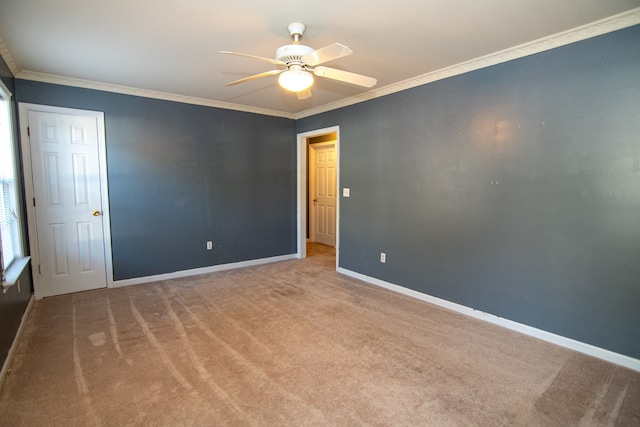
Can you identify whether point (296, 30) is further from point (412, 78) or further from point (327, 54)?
point (412, 78)

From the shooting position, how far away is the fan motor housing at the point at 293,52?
7.00 ft

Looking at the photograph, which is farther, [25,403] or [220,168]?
[220,168]

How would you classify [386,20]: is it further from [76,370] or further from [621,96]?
[76,370]

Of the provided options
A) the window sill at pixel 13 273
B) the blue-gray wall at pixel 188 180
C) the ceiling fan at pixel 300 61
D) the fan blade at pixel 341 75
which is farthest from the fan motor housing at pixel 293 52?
the blue-gray wall at pixel 188 180

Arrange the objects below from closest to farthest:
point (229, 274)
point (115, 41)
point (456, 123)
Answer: point (115, 41)
point (456, 123)
point (229, 274)

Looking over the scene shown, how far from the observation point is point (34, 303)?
3.45 m

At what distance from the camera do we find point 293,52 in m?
2.14

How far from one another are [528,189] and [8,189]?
4777 mm

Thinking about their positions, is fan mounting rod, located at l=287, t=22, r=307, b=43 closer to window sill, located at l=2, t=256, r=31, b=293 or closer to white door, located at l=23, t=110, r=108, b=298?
window sill, located at l=2, t=256, r=31, b=293

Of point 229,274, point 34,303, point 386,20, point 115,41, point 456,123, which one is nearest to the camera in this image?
point 386,20

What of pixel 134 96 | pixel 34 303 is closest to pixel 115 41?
pixel 134 96

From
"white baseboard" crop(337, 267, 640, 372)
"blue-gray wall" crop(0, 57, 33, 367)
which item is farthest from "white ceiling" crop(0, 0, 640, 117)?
"white baseboard" crop(337, 267, 640, 372)

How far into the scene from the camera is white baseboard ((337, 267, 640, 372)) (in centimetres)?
234

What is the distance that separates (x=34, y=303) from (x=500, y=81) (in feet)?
17.4
